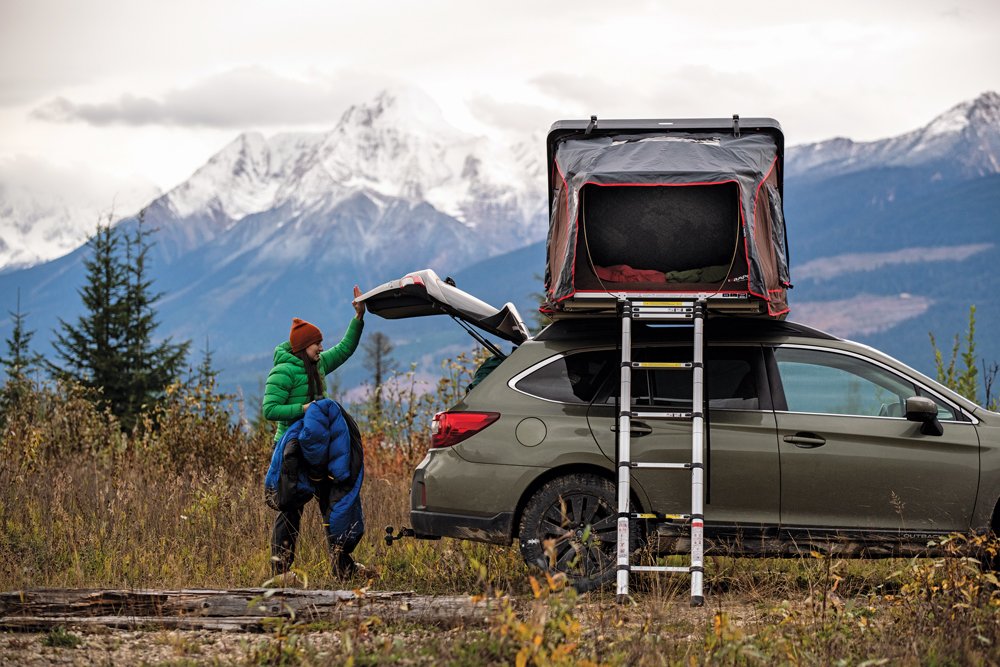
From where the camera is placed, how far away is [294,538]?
898 cm

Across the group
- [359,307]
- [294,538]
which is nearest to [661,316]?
[359,307]

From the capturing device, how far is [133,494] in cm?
1092

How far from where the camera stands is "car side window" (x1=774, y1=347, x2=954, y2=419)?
27.2 ft

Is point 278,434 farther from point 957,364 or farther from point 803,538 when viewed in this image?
point 957,364

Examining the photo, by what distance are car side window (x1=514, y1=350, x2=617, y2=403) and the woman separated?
60.9 inches

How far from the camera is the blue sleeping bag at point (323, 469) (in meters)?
8.77

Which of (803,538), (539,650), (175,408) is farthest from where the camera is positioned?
(175,408)

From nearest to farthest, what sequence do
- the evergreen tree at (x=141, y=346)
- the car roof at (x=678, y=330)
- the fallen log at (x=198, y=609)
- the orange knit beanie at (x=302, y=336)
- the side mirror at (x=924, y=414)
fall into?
1. the fallen log at (x=198, y=609)
2. the side mirror at (x=924, y=414)
3. the car roof at (x=678, y=330)
4. the orange knit beanie at (x=302, y=336)
5. the evergreen tree at (x=141, y=346)

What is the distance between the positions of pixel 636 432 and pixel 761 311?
1117 millimetres

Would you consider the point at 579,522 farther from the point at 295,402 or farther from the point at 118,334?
the point at 118,334

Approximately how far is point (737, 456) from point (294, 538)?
310 centimetres

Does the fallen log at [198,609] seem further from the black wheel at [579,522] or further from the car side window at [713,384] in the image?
the car side window at [713,384]

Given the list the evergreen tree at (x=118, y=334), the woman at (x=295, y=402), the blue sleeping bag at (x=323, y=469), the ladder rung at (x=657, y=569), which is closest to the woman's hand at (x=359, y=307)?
the woman at (x=295, y=402)

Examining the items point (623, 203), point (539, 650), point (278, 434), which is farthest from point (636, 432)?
point (539, 650)
